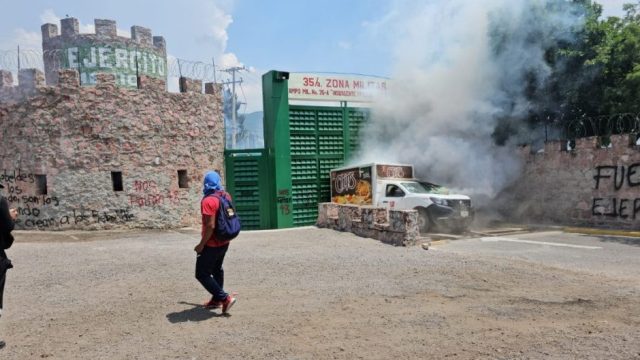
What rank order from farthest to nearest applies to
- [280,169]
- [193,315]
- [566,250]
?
1. [280,169]
2. [566,250]
3. [193,315]

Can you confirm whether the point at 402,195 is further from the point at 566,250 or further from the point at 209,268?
the point at 209,268

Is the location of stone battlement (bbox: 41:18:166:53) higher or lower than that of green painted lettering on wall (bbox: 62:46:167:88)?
higher

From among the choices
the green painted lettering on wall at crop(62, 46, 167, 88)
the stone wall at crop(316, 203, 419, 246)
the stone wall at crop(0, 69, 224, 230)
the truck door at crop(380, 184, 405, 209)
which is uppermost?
the green painted lettering on wall at crop(62, 46, 167, 88)

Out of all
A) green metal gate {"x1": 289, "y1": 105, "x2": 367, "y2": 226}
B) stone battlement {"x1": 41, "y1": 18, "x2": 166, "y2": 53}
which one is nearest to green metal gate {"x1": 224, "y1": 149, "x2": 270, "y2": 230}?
green metal gate {"x1": 289, "y1": 105, "x2": 367, "y2": 226}

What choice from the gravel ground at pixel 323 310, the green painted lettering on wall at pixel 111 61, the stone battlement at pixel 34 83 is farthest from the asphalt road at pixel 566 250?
the green painted lettering on wall at pixel 111 61

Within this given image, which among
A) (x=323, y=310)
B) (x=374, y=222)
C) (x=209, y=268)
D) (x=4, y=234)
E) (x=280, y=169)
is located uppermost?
(x=280, y=169)

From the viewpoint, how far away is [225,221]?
512 cm

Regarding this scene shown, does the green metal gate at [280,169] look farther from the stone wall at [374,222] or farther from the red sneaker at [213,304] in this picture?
the red sneaker at [213,304]

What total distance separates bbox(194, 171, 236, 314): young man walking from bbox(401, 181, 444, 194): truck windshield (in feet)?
29.3

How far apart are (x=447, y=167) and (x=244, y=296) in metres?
11.7

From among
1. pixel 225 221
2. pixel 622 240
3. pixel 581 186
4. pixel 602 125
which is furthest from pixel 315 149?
pixel 225 221

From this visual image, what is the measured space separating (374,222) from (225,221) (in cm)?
605

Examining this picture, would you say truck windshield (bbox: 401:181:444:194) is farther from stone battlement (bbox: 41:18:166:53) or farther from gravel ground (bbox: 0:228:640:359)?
stone battlement (bbox: 41:18:166:53)

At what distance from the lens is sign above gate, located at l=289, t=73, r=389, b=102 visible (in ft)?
52.1
